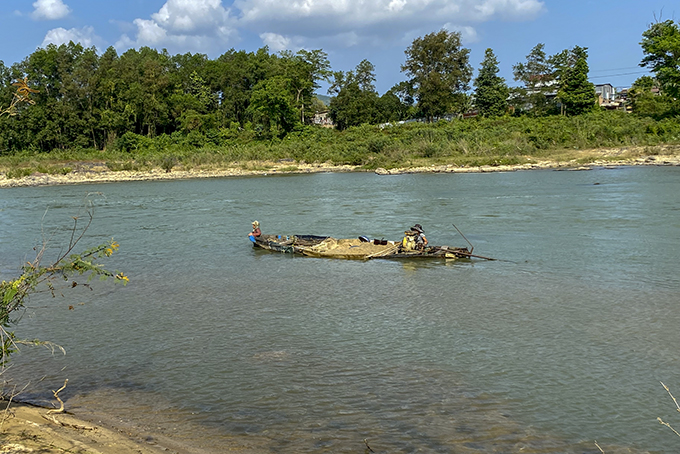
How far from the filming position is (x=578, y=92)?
6681 centimetres

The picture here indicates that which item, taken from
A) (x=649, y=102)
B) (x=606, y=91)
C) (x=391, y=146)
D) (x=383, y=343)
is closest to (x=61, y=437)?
(x=383, y=343)

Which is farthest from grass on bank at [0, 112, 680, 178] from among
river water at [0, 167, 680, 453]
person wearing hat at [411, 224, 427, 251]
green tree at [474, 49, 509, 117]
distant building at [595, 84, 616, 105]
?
distant building at [595, 84, 616, 105]

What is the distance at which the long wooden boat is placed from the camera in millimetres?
16453

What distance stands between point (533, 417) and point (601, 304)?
5636mm

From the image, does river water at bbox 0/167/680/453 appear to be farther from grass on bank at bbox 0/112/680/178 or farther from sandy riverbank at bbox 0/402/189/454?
grass on bank at bbox 0/112/680/178

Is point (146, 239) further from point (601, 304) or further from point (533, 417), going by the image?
point (533, 417)

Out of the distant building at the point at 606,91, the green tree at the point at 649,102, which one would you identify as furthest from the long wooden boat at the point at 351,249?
the distant building at the point at 606,91

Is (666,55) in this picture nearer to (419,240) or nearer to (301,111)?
(301,111)

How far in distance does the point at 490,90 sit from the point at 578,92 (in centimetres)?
1010

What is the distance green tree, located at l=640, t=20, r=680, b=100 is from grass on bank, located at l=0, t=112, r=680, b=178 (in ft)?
12.8

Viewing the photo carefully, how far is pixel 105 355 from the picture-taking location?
9.57m

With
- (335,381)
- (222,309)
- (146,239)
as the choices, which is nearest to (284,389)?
(335,381)

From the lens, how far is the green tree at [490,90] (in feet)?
235

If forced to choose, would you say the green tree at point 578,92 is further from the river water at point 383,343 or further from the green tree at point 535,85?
the river water at point 383,343
